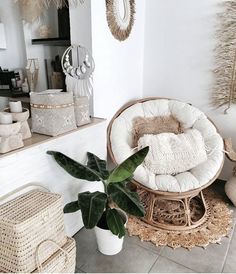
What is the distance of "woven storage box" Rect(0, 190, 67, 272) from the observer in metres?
1.10

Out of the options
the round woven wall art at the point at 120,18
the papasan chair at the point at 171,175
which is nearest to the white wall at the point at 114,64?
the round woven wall art at the point at 120,18

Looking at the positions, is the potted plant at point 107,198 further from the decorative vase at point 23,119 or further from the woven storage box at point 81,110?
the woven storage box at point 81,110

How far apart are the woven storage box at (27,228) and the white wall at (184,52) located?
6.05 feet

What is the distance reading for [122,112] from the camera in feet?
7.45

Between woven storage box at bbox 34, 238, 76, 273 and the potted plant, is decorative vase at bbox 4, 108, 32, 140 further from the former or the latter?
woven storage box at bbox 34, 238, 76, 273

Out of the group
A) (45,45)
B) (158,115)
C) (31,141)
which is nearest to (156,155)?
(158,115)

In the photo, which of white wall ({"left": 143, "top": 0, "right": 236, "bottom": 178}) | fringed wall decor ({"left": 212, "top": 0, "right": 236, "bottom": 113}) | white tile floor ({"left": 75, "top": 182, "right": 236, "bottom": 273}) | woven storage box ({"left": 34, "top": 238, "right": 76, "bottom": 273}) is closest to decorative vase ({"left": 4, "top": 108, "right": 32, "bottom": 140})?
woven storage box ({"left": 34, "top": 238, "right": 76, "bottom": 273})

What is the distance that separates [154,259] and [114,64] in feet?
5.32

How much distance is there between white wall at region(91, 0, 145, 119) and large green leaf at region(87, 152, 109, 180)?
0.49m

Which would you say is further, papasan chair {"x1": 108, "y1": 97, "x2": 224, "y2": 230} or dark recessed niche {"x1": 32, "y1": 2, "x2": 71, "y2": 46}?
dark recessed niche {"x1": 32, "y1": 2, "x2": 71, "y2": 46}

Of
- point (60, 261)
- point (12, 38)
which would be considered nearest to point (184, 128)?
point (60, 261)

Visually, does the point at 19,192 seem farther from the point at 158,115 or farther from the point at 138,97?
the point at 138,97

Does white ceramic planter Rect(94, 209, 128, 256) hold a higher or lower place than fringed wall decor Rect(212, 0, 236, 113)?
lower

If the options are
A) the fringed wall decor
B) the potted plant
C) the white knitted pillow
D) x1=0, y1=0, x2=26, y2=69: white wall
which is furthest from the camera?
x1=0, y1=0, x2=26, y2=69: white wall
